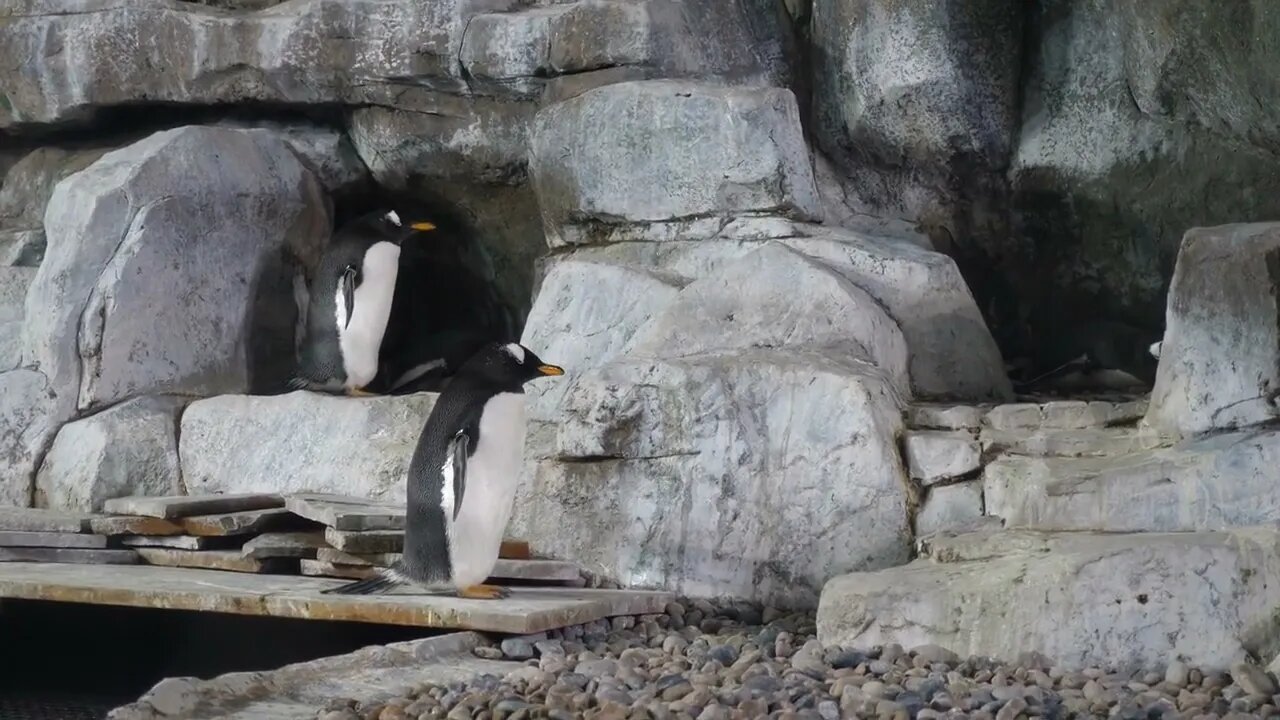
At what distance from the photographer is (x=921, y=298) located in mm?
5785

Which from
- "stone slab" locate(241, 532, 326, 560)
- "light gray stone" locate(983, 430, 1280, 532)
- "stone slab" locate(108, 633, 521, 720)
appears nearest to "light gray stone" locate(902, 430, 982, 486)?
"light gray stone" locate(983, 430, 1280, 532)

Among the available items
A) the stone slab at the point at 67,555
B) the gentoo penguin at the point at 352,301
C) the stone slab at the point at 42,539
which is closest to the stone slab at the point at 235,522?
the stone slab at the point at 67,555

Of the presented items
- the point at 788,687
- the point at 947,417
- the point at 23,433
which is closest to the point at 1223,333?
the point at 947,417

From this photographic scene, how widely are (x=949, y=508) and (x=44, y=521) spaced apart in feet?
10.1

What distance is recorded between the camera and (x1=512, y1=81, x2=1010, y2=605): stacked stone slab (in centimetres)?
504

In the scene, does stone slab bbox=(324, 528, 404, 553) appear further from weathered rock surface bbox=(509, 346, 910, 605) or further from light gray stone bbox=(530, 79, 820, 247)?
light gray stone bbox=(530, 79, 820, 247)

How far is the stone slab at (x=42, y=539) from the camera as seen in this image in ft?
18.2

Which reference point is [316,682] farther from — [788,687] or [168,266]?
[168,266]

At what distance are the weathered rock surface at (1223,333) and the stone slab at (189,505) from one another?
9.69 ft

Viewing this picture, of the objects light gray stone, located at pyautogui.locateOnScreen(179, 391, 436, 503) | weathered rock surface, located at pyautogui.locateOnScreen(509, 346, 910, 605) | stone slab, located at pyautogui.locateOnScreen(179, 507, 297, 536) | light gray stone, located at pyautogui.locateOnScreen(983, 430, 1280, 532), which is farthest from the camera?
light gray stone, located at pyautogui.locateOnScreen(179, 391, 436, 503)

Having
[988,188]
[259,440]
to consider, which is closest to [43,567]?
[259,440]

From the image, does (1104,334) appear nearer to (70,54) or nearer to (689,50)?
(689,50)

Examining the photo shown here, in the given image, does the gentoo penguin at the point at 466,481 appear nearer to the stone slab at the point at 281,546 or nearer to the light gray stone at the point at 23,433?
the stone slab at the point at 281,546

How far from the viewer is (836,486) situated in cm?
501
